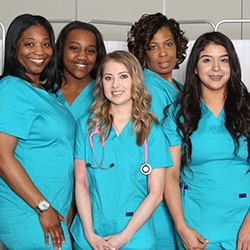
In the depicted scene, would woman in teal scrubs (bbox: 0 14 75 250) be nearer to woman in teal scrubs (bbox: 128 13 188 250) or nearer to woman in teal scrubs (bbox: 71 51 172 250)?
woman in teal scrubs (bbox: 71 51 172 250)

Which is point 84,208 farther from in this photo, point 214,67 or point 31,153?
point 214,67

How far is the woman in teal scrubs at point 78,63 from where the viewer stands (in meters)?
2.23

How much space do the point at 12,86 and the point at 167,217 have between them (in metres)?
0.97

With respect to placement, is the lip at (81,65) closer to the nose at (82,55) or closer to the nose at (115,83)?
the nose at (82,55)

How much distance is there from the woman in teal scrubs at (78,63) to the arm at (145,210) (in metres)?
0.60

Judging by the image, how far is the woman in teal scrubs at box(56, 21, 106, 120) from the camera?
2229 millimetres

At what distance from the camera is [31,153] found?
5.78 feet

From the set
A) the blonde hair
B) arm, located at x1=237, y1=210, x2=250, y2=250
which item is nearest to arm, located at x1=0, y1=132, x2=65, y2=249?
the blonde hair

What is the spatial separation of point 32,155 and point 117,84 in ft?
1.51

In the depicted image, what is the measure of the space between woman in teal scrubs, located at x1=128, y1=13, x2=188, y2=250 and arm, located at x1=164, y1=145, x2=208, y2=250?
230mm

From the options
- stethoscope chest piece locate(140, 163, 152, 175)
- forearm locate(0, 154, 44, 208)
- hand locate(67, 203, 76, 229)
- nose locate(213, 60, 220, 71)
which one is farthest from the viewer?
hand locate(67, 203, 76, 229)

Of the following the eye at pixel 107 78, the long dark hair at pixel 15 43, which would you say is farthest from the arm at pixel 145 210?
the long dark hair at pixel 15 43

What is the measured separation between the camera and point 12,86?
1771 millimetres

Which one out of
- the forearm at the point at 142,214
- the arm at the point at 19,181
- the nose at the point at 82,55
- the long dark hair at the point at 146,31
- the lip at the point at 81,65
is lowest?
the forearm at the point at 142,214
